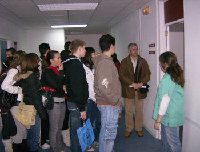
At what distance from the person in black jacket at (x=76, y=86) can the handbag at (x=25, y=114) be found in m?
0.53

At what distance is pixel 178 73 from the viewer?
301 cm

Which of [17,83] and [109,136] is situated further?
[17,83]

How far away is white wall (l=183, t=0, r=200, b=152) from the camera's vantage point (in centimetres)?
344

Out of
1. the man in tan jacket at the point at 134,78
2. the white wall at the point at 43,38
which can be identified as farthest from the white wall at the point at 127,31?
the white wall at the point at 43,38

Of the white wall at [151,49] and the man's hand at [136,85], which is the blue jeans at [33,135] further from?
the white wall at [151,49]

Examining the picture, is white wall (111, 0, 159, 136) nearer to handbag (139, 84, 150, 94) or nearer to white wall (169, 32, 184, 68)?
handbag (139, 84, 150, 94)

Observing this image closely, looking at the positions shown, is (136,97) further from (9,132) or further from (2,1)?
(2,1)

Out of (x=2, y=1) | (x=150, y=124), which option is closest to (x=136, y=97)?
(x=150, y=124)

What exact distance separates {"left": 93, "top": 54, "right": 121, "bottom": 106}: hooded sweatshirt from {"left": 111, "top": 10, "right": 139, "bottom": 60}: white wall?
3429 millimetres

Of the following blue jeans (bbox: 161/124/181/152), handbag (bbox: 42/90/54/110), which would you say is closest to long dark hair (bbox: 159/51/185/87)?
blue jeans (bbox: 161/124/181/152)

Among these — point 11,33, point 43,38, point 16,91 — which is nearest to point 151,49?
point 16,91

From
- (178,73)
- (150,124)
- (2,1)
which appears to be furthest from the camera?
(150,124)

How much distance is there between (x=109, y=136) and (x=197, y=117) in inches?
44.0

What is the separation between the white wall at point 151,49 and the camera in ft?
16.8
